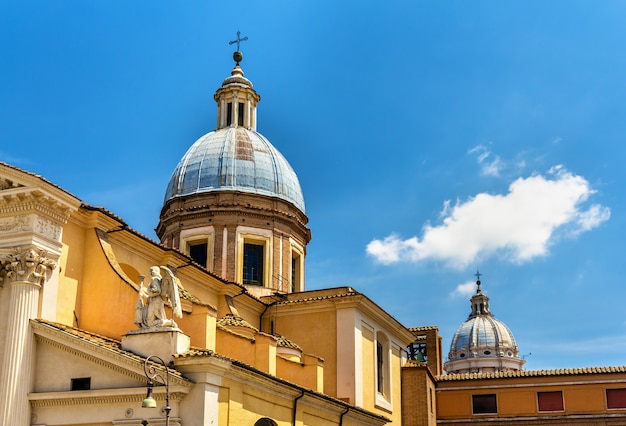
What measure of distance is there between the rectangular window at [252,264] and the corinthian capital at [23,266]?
14781mm

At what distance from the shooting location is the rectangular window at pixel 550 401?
42.7 meters

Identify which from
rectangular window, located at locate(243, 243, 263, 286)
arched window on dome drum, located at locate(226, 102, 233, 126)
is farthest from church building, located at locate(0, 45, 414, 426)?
arched window on dome drum, located at locate(226, 102, 233, 126)

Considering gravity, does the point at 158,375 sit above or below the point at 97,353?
below

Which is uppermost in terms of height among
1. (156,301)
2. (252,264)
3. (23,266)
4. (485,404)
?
(252,264)

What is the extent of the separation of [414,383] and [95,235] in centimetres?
1849

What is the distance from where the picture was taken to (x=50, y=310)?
20.1m

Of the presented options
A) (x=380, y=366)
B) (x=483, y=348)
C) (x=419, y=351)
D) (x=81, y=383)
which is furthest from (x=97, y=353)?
(x=483, y=348)

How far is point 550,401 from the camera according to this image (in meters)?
42.9

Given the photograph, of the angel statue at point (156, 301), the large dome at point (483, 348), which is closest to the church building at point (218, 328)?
the angel statue at point (156, 301)

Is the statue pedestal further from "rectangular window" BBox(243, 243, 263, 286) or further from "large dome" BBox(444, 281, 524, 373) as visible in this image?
"large dome" BBox(444, 281, 524, 373)

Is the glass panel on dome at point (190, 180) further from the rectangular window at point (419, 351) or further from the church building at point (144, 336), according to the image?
the rectangular window at point (419, 351)

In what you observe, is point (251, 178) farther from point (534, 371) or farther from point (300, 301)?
point (534, 371)

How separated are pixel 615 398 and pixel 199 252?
2252cm

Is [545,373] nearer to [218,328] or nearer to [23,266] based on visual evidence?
[218,328]
